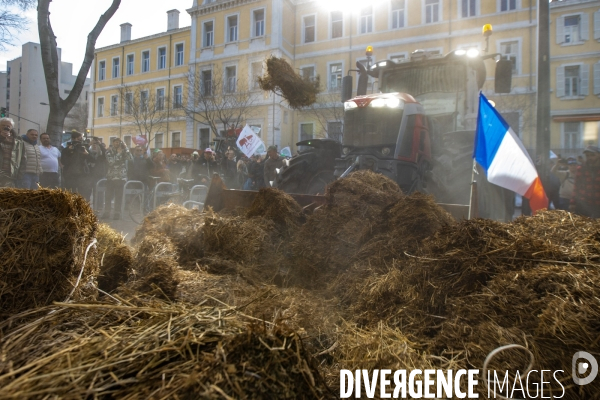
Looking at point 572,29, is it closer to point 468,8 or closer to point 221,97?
point 468,8

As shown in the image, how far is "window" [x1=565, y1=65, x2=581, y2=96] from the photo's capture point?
27.2 metres

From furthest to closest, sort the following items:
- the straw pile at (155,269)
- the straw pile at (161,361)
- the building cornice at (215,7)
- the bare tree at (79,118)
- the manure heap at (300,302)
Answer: the bare tree at (79,118) < the building cornice at (215,7) < the straw pile at (155,269) < the manure heap at (300,302) < the straw pile at (161,361)

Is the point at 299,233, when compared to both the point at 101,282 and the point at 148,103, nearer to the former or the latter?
A: the point at 101,282

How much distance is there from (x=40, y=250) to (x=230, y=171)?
1003 cm

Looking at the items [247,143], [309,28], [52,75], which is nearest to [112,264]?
[52,75]

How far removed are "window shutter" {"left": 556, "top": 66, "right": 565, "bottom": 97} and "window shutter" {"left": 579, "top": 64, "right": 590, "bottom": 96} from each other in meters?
1.17

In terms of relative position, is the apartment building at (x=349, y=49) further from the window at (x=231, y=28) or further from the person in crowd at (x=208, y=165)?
the person in crowd at (x=208, y=165)

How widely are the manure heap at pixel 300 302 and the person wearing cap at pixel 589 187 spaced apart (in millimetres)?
5017

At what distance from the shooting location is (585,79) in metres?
26.8

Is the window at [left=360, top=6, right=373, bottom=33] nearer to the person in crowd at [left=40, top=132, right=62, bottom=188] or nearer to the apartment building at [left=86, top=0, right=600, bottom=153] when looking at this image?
the apartment building at [left=86, top=0, right=600, bottom=153]

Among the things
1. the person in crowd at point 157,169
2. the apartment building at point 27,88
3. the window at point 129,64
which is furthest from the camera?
the apartment building at point 27,88

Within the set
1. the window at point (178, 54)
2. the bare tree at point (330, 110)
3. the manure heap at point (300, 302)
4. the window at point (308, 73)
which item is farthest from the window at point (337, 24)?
the manure heap at point (300, 302)

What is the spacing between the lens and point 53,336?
1.77 m

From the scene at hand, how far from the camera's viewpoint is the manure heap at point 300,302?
145 centimetres
